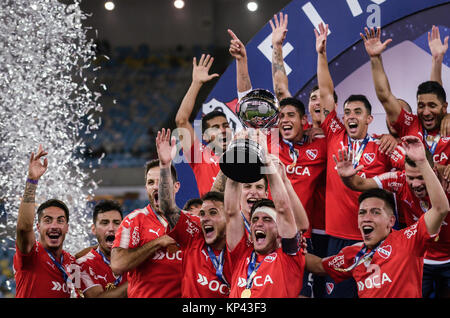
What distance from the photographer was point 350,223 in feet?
13.5

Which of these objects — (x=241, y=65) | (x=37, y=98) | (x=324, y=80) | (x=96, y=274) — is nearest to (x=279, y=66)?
(x=241, y=65)

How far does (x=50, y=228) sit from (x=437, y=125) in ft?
8.88

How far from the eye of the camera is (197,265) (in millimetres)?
3504

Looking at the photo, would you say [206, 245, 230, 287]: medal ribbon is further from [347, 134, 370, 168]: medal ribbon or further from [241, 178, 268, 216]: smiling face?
[347, 134, 370, 168]: medal ribbon

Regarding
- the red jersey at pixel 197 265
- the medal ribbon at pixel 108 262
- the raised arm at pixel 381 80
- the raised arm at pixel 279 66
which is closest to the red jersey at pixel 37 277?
the medal ribbon at pixel 108 262

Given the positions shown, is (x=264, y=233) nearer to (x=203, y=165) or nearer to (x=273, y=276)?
(x=273, y=276)

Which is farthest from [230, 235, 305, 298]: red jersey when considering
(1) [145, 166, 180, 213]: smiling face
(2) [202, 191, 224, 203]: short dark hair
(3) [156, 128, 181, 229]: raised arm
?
(1) [145, 166, 180, 213]: smiling face

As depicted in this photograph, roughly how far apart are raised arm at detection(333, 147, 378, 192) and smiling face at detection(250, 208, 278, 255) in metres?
0.70

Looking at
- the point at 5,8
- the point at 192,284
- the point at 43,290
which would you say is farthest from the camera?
the point at 5,8

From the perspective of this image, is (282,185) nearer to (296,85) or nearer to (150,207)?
(150,207)

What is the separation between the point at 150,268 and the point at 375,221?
4.61 ft

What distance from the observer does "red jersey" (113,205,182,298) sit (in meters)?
3.67

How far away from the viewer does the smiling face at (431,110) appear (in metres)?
3.98

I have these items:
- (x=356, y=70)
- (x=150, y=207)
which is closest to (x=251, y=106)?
(x=150, y=207)
